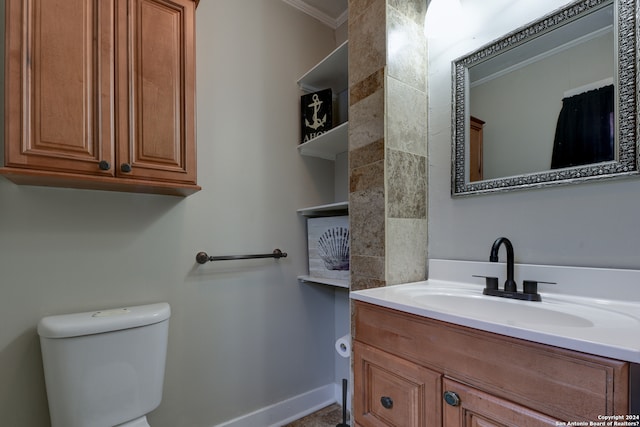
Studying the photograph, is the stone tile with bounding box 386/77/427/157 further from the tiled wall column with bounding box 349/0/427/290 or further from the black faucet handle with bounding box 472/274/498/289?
the black faucet handle with bounding box 472/274/498/289

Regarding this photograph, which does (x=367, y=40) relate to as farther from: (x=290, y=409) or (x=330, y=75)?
(x=290, y=409)

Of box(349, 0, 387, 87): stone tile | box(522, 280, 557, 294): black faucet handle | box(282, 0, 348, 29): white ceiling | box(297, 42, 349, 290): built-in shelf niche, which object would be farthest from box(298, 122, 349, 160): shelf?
box(522, 280, 557, 294): black faucet handle

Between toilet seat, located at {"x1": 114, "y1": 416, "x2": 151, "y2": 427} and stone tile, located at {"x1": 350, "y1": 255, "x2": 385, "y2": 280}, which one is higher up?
stone tile, located at {"x1": 350, "y1": 255, "x2": 385, "y2": 280}

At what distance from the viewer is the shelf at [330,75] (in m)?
1.62

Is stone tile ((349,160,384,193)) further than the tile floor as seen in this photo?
No

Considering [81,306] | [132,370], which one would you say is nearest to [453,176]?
[132,370]

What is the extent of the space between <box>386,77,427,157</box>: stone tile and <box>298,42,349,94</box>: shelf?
0.49 m

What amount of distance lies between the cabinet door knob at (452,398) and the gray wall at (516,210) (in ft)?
1.90

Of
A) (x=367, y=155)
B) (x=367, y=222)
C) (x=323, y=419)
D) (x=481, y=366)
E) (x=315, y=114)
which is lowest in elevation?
(x=323, y=419)

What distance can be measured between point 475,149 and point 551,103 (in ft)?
0.91

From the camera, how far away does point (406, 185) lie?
127 cm

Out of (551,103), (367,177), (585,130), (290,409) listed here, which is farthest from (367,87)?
(290,409)

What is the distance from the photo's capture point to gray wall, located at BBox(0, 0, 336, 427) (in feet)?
3.75

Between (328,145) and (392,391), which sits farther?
(328,145)
